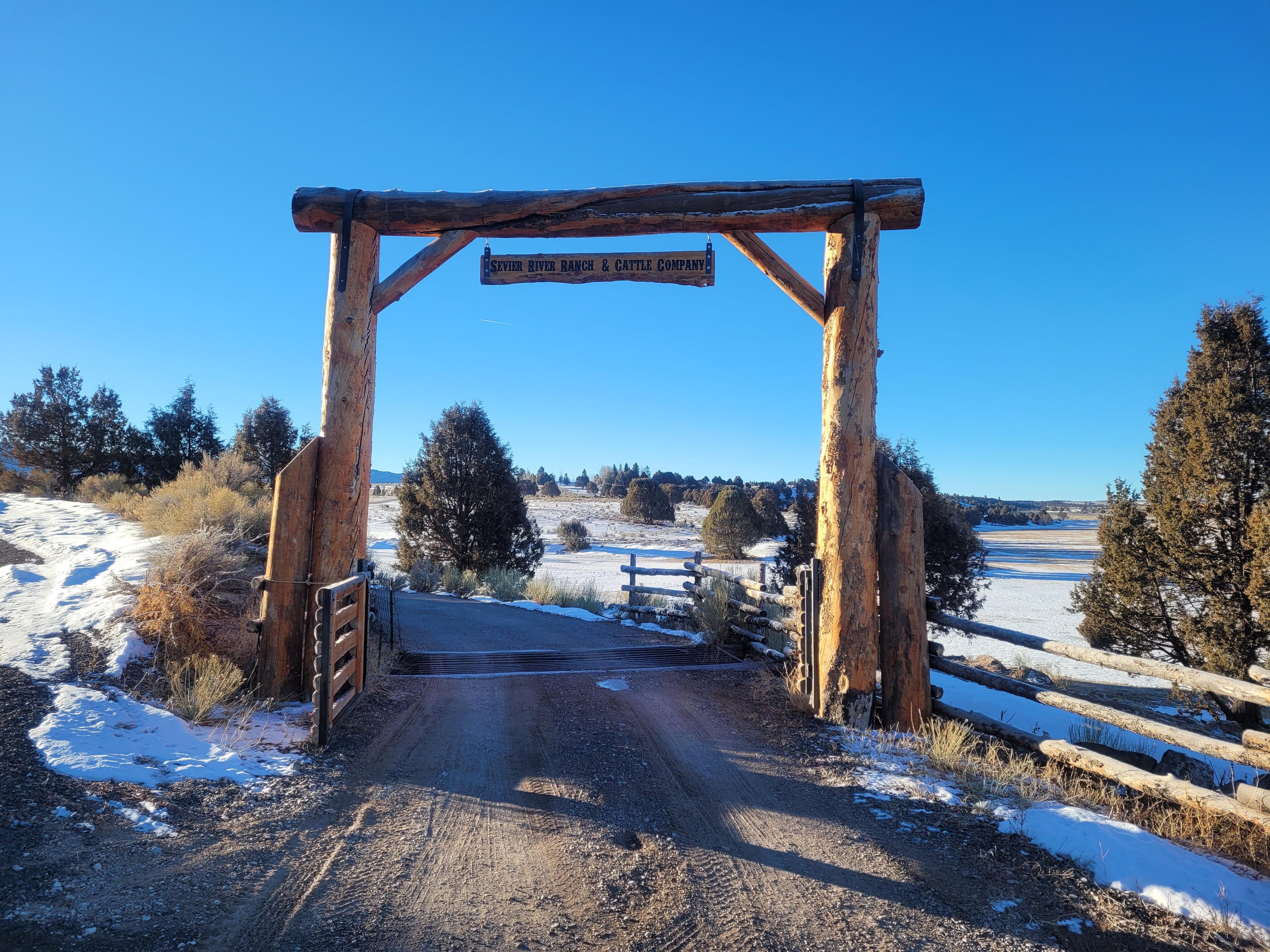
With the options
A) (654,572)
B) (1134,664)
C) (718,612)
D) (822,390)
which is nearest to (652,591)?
(654,572)

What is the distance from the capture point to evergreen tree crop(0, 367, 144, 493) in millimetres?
23672

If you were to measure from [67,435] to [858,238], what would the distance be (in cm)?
2847

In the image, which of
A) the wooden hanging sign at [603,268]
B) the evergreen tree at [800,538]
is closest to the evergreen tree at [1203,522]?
the evergreen tree at [800,538]

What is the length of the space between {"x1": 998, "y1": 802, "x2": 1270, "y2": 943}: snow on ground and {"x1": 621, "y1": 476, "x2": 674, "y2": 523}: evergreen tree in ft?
176

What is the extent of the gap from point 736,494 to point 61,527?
25.7 meters

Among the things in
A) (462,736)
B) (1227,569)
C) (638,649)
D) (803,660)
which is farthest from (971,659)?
(462,736)

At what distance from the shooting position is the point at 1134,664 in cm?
471

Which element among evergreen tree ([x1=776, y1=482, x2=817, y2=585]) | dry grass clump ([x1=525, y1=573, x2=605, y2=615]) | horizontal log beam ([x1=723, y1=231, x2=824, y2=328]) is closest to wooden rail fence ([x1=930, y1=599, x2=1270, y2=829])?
horizontal log beam ([x1=723, y1=231, x2=824, y2=328])

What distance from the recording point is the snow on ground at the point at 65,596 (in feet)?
17.8

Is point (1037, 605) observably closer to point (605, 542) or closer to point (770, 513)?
point (770, 513)

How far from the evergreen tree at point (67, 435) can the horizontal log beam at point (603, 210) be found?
2376 cm

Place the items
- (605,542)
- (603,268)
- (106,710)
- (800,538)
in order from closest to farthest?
(106,710) < (603,268) < (800,538) < (605,542)

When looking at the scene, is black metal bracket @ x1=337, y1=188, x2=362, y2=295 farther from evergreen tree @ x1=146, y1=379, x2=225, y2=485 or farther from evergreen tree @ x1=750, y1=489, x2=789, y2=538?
evergreen tree @ x1=750, y1=489, x2=789, y2=538

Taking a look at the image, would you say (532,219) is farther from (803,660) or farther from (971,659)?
(971,659)
